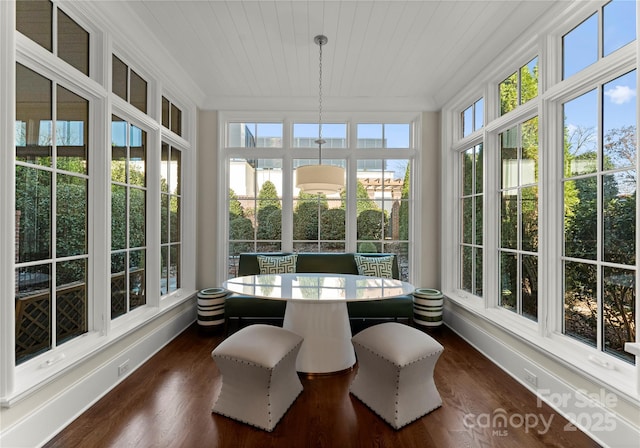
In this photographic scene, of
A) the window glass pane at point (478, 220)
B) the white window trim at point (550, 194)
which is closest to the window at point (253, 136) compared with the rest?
the white window trim at point (550, 194)

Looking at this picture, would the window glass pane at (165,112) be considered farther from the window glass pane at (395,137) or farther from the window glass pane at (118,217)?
the window glass pane at (395,137)

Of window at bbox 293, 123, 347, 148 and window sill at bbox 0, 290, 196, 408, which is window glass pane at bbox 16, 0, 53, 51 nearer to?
window sill at bbox 0, 290, 196, 408

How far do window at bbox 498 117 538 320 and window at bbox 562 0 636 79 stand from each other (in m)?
0.49

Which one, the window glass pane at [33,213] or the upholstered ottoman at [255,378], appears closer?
the window glass pane at [33,213]

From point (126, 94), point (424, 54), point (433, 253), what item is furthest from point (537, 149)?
point (126, 94)

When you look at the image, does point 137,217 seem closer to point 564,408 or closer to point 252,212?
point 252,212

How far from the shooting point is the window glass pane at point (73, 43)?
209cm

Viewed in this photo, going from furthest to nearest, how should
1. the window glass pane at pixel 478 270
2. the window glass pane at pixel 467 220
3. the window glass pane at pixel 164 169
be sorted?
the window glass pane at pixel 467 220 → the window glass pane at pixel 478 270 → the window glass pane at pixel 164 169

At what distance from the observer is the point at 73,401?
204 cm

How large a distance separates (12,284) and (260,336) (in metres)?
1.30

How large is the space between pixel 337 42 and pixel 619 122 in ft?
6.82

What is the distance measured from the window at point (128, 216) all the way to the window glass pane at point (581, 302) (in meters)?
3.32

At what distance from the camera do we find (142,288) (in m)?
3.05

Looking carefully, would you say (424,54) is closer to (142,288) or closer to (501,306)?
(501,306)
